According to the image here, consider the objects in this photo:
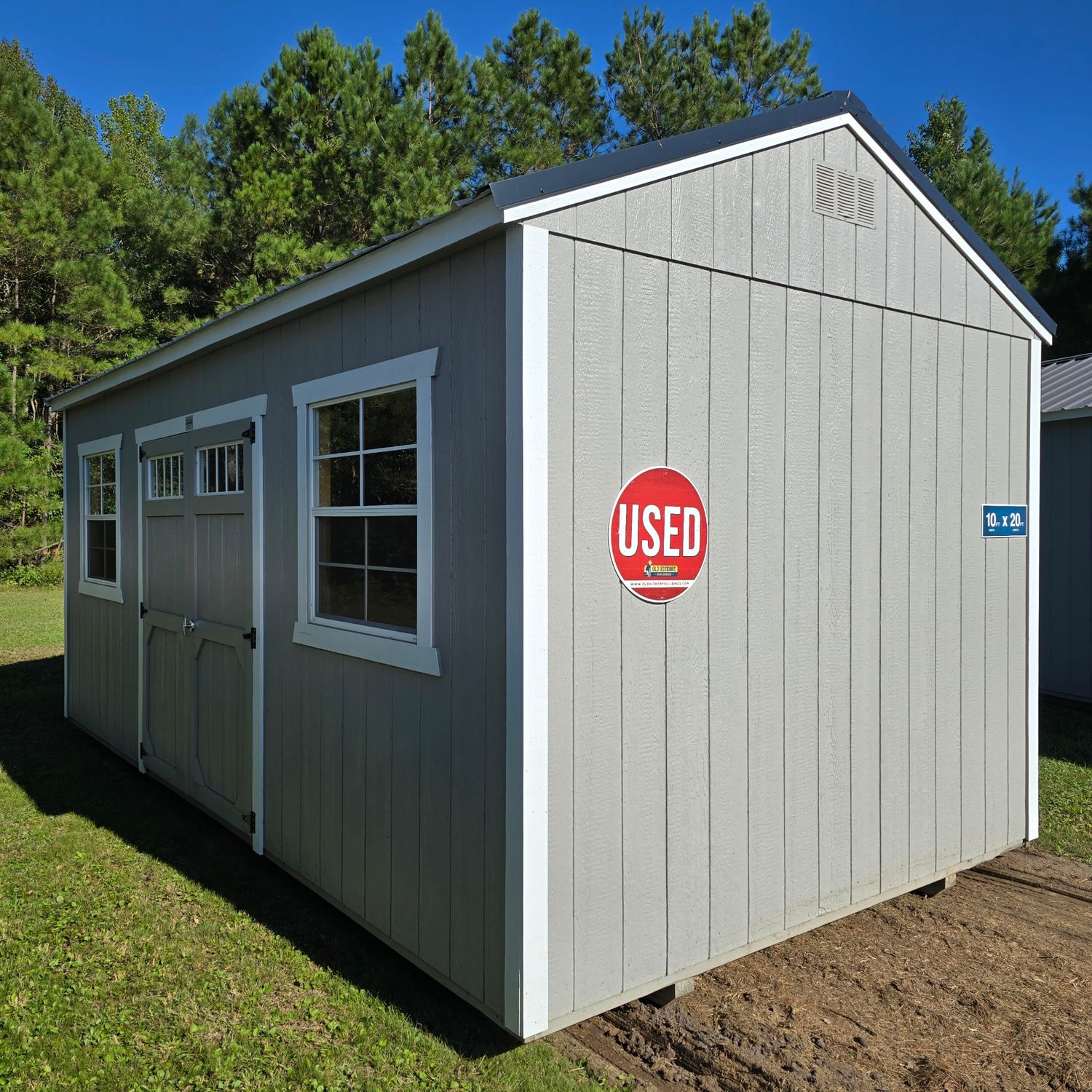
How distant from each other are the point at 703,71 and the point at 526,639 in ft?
65.4

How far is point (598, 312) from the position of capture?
3.25 metres

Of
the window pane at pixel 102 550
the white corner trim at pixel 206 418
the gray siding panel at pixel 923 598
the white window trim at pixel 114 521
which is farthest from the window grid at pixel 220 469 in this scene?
the gray siding panel at pixel 923 598

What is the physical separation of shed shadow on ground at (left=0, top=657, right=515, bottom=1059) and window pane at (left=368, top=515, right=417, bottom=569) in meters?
1.56

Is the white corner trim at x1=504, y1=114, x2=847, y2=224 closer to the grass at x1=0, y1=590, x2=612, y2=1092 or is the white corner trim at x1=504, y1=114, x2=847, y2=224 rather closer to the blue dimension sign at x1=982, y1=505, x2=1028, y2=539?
the blue dimension sign at x1=982, y1=505, x2=1028, y2=539

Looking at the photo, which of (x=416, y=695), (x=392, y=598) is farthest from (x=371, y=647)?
(x=416, y=695)

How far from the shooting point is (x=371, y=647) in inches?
152

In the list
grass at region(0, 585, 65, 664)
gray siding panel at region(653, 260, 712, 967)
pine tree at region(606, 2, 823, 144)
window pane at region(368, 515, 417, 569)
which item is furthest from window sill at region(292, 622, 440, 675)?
pine tree at region(606, 2, 823, 144)

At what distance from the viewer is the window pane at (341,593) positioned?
160 inches

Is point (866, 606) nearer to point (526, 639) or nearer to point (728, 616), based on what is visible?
point (728, 616)

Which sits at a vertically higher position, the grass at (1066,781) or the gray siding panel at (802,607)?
the gray siding panel at (802,607)

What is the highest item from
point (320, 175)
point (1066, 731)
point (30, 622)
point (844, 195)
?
point (320, 175)

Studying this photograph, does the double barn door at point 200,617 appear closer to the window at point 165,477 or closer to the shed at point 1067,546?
A: the window at point 165,477

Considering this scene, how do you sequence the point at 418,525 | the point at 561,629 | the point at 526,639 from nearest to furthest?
the point at 526,639 < the point at 561,629 < the point at 418,525

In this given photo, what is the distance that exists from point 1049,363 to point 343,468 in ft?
32.3
